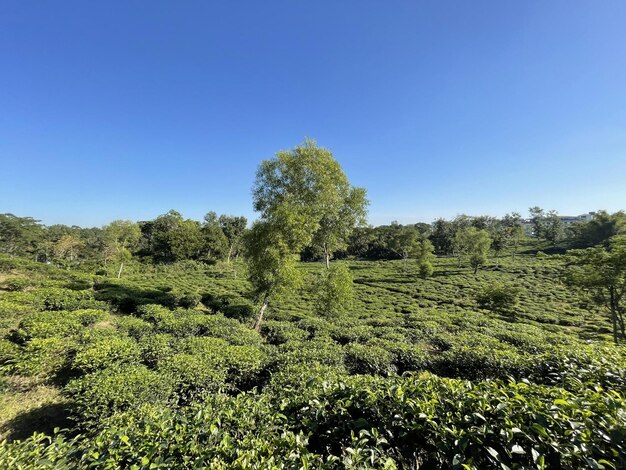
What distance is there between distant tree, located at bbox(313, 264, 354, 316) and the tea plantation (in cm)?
373

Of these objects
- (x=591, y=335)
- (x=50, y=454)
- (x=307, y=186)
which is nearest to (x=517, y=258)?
(x=591, y=335)

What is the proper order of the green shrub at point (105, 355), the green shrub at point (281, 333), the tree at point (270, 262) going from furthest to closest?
the tree at point (270, 262)
the green shrub at point (281, 333)
the green shrub at point (105, 355)

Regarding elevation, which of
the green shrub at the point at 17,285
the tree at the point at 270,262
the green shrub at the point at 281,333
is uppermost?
the tree at the point at 270,262

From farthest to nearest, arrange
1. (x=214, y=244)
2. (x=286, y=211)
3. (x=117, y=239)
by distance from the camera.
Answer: (x=214, y=244) → (x=117, y=239) → (x=286, y=211)

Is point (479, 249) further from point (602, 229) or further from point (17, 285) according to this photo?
point (17, 285)

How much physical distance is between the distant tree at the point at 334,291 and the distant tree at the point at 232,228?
40397mm

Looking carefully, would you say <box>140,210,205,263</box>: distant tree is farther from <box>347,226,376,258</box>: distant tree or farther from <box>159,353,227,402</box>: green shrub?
<box>159,353,227,402</box>: green shrub

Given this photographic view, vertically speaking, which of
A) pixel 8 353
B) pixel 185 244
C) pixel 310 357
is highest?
pixel 185 244

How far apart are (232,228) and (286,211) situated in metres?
49.6

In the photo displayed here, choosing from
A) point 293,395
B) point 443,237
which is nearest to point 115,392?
point 293,395

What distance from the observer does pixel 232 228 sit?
61.8 meters

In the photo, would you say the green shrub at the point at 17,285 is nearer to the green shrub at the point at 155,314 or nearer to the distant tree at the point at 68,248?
the green shrub at the point at 155,314

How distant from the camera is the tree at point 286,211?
15.7m

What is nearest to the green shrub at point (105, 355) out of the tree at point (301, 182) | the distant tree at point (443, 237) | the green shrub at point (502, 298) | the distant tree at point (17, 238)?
the tree at point (301, 182)
